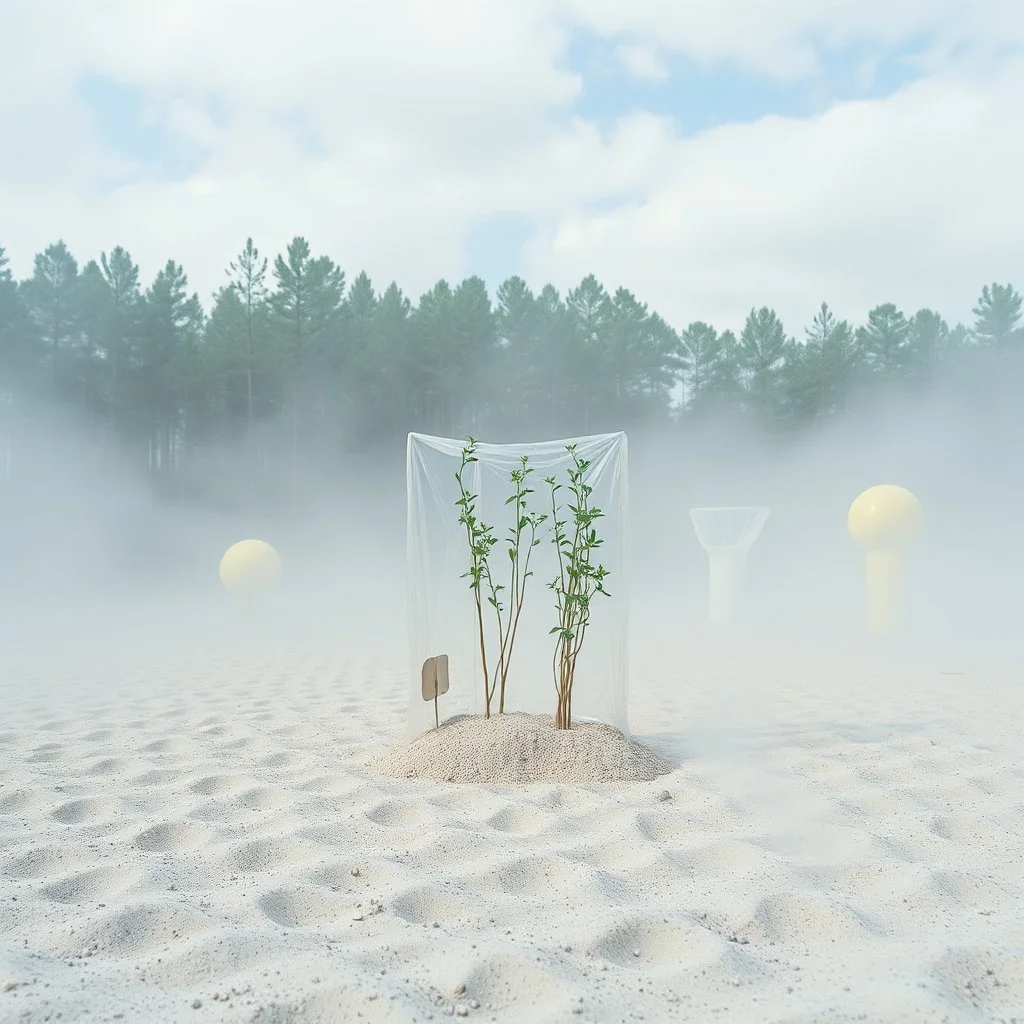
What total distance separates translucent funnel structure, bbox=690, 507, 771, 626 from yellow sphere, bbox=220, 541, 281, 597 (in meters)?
5.37

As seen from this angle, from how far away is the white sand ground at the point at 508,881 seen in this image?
5.12 ft

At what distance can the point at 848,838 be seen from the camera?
2512 millimetres

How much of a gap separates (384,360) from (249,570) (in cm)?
1046

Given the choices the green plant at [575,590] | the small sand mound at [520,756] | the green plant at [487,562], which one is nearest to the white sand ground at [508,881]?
the small sand mound at [520,756]

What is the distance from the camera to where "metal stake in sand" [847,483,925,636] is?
347 inches

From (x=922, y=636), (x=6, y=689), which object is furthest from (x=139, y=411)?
(x=922, y=636)

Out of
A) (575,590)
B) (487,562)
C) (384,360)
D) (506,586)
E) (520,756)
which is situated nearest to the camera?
(520,756)

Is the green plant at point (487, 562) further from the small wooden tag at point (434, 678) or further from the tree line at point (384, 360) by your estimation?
the tree line at point (384, 360)

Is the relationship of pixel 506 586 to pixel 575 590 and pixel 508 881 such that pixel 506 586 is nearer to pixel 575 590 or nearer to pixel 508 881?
pixel 575 590

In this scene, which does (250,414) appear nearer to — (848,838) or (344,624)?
(344,624)

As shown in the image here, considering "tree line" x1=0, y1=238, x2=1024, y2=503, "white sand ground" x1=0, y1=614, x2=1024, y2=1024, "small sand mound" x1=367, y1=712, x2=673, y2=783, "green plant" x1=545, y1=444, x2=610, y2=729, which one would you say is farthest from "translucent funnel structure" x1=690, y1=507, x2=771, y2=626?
"tree line" x1=0, y1=238, x2=1024, y2=503

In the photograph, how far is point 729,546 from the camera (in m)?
10.5

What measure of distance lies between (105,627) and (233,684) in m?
5.57

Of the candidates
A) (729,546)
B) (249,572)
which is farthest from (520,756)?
(249,572)
